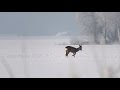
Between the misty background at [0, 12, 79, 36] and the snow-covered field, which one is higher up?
the misty background at [0, 12, 79, 36]

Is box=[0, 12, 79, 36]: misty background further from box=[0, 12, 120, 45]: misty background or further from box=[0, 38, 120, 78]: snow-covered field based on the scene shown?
box=[0, 38, 120, 78]: snow-covered field

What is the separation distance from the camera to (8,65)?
19234mm

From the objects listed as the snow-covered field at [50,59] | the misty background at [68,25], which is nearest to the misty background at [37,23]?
the misty background at [68,25]

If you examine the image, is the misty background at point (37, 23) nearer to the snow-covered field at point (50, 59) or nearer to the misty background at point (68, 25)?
the misty background at point (68, 25)

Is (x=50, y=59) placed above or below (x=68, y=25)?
below

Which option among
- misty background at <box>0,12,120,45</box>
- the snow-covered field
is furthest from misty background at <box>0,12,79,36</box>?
the snow-covered field

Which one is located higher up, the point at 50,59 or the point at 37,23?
the point at 37,23

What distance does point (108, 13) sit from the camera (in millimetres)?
19266

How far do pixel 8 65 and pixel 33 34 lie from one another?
1.50ft

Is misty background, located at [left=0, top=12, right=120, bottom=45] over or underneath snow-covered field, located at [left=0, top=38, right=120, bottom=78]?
over

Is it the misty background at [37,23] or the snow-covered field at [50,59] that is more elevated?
the misty background at [37,23]
